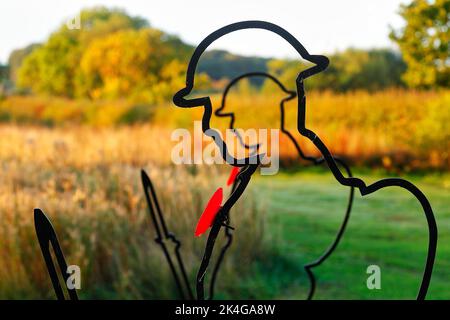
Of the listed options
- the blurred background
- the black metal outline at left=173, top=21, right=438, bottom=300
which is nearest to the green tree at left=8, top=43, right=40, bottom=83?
the blurred background

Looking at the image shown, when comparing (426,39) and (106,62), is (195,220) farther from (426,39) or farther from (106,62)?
(106,62)

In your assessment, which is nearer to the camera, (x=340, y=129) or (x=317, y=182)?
(x=317, y=182)

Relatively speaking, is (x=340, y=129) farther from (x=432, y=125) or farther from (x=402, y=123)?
(x=432, y=125)

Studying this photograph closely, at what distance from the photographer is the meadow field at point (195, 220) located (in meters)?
2.77

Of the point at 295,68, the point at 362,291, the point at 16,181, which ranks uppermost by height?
the point at 295,68

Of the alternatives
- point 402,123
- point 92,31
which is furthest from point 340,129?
point 92,31

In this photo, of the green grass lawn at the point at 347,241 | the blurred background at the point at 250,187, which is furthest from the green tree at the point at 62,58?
the green grass lawn at the point at 347,241

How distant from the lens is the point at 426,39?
7.47 meters

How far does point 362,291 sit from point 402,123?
4.60m

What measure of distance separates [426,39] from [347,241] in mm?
4192

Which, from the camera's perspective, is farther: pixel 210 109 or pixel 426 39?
pixel 426 39

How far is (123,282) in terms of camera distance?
260cm

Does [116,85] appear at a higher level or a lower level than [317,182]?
higher

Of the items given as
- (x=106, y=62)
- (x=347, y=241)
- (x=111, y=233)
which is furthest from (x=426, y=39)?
(x=106, y=62)
